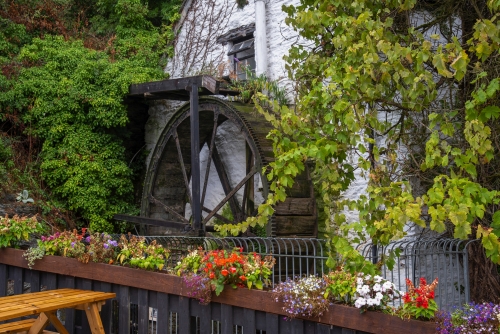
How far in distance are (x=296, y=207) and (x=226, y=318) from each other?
13.5ft

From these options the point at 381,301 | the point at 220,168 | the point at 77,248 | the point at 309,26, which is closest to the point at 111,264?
the point at 77,248

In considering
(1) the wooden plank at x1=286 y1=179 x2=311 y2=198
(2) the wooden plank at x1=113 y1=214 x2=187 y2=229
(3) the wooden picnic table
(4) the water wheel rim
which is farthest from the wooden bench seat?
(2) the wooden plank at x1=113 y1=214 x2=187 y2=229

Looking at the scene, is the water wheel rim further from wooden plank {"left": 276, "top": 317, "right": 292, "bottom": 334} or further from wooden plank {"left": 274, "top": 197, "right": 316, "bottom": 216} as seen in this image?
wooden plank {"left": 276, "top": 317, "right": 292, "bottom": 334}

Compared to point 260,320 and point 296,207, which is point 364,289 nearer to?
point 260,320

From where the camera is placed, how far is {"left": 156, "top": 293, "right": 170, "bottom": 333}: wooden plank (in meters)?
4.32

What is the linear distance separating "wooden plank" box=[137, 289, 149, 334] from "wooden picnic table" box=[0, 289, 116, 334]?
0.22 meters

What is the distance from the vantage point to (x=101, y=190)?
10.2 metres

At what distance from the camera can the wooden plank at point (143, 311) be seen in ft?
14.6

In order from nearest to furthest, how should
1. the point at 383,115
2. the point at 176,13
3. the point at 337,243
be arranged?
the point at 337,243
the point at 383,115
the point at 176,13

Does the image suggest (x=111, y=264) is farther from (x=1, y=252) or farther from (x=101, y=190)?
(x=101, y=190)

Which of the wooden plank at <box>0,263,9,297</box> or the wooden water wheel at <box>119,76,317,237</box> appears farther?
the wooden water wheel at <box>119,76,317,237</box>

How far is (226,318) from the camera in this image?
3.95 meters

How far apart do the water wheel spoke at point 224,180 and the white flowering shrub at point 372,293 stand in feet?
21.4

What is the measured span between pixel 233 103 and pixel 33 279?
13.9 feet
